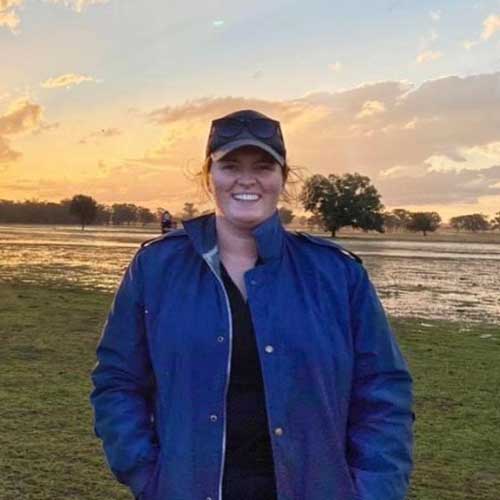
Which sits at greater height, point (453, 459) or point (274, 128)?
point (274, 128)

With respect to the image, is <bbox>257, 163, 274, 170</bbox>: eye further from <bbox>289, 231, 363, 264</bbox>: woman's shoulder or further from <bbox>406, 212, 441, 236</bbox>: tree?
<bbox>406, 212, 441, 236</bbox>: tree

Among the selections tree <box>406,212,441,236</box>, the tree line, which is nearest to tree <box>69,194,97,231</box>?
the tree line

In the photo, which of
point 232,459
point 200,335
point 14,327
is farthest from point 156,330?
point 14,327

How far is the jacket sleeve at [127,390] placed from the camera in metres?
2.09

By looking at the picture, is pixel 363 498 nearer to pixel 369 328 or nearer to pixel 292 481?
pixel 292 481

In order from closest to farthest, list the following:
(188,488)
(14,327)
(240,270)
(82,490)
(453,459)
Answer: (188,488)
(240,270)
(82,490)
(453,459)
(14,327)

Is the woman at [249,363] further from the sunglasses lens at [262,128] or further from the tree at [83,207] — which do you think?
the tree at [83,207]

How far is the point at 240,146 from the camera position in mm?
2090

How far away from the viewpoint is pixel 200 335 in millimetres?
2012

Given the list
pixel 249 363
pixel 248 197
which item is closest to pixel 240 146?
pixel 248 197

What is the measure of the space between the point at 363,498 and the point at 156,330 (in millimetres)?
721

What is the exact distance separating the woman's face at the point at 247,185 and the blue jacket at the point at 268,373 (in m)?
0.05

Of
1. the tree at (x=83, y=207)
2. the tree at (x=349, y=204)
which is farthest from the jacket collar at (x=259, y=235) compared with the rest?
the tree at (x=83, y=207)

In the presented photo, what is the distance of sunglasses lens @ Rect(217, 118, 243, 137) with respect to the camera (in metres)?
2.11
